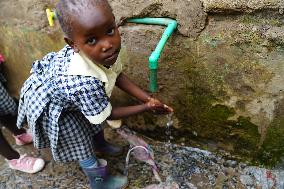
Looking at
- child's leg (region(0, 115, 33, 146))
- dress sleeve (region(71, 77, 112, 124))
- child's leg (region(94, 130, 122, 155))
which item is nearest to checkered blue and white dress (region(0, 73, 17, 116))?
child's leg (region(0, 115, 33, 146))

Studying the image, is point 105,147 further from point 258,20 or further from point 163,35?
point 258,20

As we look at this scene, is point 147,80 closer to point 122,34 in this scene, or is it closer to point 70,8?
point 122,34

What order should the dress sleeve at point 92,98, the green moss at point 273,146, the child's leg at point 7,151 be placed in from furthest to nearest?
the child's leg at point 7,151 → the green moss at point 273,146 → the dress sleeve at point 92,98

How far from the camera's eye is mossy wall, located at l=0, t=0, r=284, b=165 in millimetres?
1714

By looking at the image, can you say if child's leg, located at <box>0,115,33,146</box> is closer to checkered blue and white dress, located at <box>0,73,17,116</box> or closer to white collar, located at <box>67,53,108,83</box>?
checkered blue and white dress, located at <box>0,73,17,116</box>

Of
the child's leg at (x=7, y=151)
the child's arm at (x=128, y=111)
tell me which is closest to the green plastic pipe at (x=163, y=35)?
the child's arm at (x=128, y=111)

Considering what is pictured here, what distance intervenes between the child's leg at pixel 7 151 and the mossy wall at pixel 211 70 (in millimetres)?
569

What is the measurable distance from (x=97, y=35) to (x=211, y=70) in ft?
2.35

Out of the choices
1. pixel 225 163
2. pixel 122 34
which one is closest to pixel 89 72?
pixel 122 34

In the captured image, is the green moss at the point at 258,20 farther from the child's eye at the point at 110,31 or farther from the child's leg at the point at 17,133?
the child's leg at the point at 17,133

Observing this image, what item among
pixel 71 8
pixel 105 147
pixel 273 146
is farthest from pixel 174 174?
pixel 71 8

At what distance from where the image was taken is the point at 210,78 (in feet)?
6.20

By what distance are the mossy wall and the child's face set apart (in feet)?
1.66

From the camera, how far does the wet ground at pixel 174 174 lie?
203 cm
